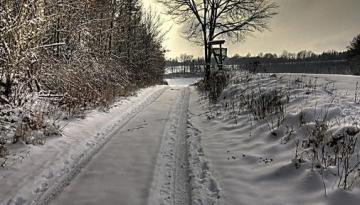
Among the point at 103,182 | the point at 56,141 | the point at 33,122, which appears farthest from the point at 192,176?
the point at 33,122

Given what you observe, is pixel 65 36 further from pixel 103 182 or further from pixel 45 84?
pixel 103 182

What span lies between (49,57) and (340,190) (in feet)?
30.6

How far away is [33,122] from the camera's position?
26.9ft

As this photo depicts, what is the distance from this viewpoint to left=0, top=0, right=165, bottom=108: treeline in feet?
27.6

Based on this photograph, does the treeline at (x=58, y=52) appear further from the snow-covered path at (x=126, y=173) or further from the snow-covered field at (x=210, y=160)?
the snow-covered path at (x=126, y=173)

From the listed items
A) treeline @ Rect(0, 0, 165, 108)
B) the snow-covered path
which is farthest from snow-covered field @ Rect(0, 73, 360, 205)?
treeline @ Rect(0, 0, 165, 108)

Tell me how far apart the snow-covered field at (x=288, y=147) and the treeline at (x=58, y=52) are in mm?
4484

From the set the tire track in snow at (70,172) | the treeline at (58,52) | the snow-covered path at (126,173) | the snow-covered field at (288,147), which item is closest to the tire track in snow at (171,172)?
the snow-covered path at (126,173)

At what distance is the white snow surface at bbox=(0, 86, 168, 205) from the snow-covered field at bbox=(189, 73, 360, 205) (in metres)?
2.39

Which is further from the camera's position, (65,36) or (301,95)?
(65,36)

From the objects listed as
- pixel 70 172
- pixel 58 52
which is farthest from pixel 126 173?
pixel 58 52

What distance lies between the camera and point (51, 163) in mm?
6102

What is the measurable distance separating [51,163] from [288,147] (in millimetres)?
4357

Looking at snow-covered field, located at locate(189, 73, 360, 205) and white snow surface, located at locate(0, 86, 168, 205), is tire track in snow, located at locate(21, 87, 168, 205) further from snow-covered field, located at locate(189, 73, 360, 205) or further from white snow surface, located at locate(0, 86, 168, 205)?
snow-covered field, located at locate(189, 73, 360, 205)
